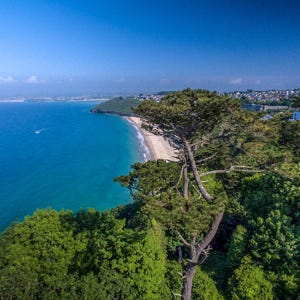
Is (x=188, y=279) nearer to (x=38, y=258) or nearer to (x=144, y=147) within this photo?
(x=38, y=258)

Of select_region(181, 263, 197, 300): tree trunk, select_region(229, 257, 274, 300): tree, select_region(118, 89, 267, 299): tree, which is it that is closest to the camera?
select_region(118, 89, 267, 299): tree

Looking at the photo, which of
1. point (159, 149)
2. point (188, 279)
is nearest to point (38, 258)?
point (188, 279)

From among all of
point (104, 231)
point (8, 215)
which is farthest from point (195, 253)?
point (8, 215)

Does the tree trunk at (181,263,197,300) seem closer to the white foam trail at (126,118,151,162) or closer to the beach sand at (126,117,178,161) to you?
the beach sand at (126,117,178,161)

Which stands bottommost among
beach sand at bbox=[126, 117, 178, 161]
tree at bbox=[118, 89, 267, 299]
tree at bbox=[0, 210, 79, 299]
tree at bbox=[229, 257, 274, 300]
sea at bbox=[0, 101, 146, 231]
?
sea at bbox=[0, 101, 146, 231]

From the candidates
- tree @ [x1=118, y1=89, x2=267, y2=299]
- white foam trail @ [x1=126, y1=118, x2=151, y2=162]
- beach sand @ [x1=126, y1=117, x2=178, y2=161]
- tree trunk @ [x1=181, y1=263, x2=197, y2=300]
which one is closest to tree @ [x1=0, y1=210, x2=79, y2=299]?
tree trunk @ [x1=181, y1=263, x2=197, y2=300]

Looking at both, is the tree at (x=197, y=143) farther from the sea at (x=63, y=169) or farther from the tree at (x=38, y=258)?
the sea at (x=63, y=169)

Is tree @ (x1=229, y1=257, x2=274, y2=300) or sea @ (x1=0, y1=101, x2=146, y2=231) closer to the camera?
tree @ (x1=229, y1=257, x2=274, y2=300)

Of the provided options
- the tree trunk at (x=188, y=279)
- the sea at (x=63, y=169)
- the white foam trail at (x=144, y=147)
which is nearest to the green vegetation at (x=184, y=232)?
the tree trunk at (x=188, y=279)
